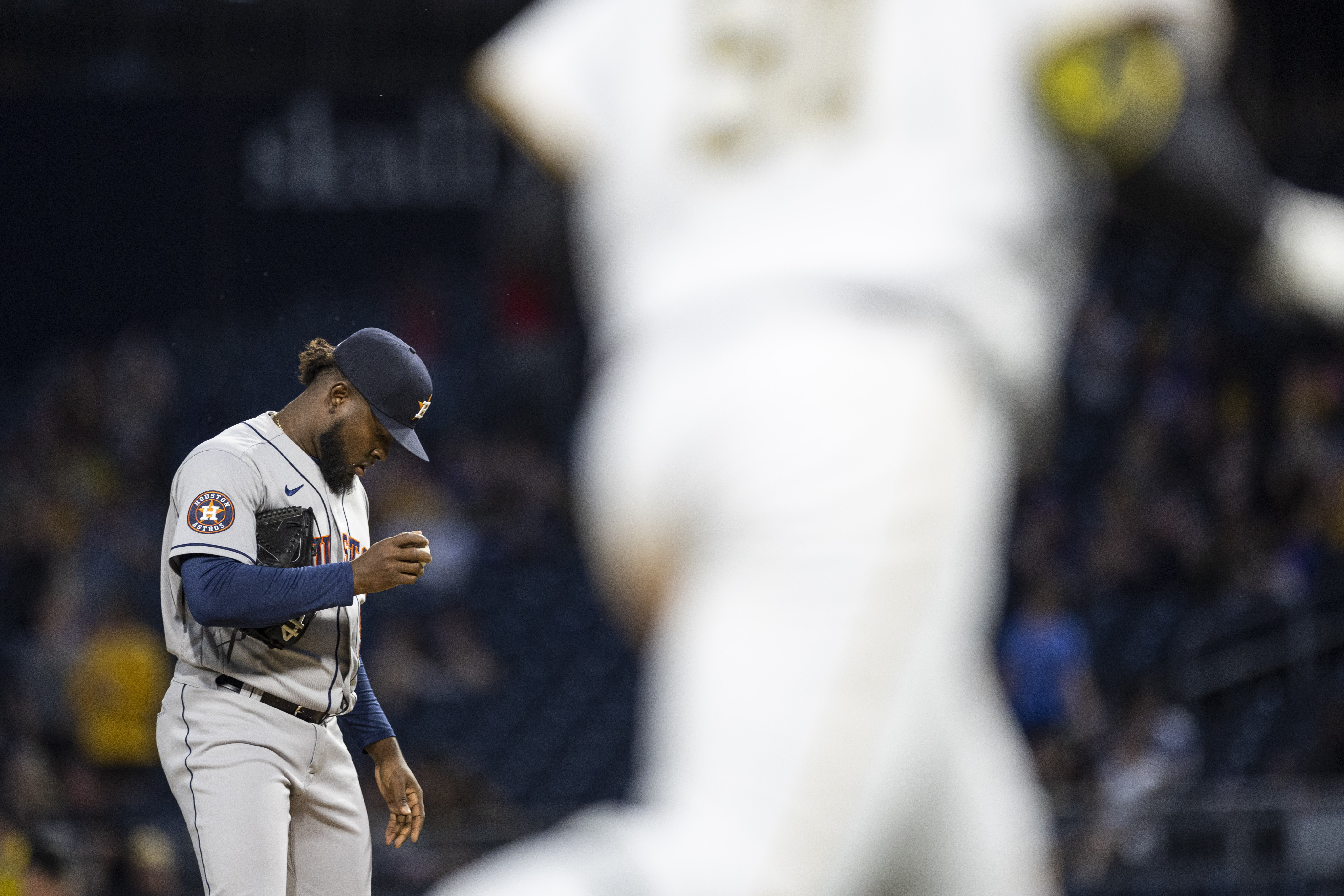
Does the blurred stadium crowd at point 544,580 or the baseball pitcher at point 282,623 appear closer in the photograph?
the baseball pitcher at point 282,623

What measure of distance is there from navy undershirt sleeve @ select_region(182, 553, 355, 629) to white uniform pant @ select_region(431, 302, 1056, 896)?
104 centimetres

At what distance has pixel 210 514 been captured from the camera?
231 centimetres

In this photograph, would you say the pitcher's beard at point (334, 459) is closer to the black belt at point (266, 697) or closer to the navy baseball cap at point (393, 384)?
the navy baseball cap at point (393, 384)

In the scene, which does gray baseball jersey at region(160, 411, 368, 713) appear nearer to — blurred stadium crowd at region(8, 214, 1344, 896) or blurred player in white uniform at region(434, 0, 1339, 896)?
blurred player in white uniform at region(434, 0, 1339, 896)

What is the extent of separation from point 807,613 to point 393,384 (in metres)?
1.15

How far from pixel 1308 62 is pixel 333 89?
7421 mm

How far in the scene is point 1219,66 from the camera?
4.22 ft

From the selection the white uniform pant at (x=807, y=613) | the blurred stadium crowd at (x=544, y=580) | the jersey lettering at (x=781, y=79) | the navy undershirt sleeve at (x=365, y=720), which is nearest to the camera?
the white uniform pant at (x=807, y=613)

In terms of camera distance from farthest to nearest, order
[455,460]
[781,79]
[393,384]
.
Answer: [455,460] < [393,384] < [781,79]

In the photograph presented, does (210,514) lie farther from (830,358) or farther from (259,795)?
(830,358)

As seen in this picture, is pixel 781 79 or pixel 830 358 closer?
pixel 830 358

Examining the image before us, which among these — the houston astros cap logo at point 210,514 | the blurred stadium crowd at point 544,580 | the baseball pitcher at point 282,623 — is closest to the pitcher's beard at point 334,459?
the baseball pitcher at point 282,623

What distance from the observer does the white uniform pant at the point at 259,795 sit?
7.70 ft

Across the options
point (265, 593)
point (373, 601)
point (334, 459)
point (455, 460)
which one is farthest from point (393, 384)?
point (455, 460)
